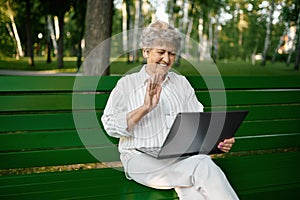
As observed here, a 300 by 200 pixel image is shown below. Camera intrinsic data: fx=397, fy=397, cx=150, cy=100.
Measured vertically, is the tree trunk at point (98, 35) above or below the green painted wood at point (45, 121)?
above

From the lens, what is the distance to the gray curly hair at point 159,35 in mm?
1999

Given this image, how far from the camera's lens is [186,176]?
179cm

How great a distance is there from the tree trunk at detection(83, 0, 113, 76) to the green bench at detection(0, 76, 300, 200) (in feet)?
3.37

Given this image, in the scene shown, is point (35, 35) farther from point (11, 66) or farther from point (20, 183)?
point (20, 183)

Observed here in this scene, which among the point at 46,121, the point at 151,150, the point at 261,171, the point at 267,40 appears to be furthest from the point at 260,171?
the point at 267,40

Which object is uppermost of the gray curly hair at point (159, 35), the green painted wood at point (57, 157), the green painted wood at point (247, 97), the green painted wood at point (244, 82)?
the gray curly hair at point (159, 35)

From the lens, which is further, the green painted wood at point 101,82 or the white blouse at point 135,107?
the green painted wood at point 101,82

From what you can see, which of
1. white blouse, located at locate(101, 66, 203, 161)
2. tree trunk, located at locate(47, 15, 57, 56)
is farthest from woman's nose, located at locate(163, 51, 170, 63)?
tree trunk, located at locate(47, 15, 57, 56)

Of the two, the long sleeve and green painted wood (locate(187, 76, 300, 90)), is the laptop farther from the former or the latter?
green painted wood (locate(187, 76, 300, 90))

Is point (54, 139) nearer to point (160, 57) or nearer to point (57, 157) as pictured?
point (57, 157)

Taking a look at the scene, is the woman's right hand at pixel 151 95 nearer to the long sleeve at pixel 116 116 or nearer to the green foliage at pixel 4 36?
the long sleeve at pixel 116 116

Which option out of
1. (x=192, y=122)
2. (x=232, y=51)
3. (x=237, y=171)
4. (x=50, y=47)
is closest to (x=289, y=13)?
(x=232, y=51)

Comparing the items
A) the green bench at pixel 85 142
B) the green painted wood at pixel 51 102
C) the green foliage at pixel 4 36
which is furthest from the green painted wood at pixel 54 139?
the green foliage at pixel 4 36

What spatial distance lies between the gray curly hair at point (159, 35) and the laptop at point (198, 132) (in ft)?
1.56
